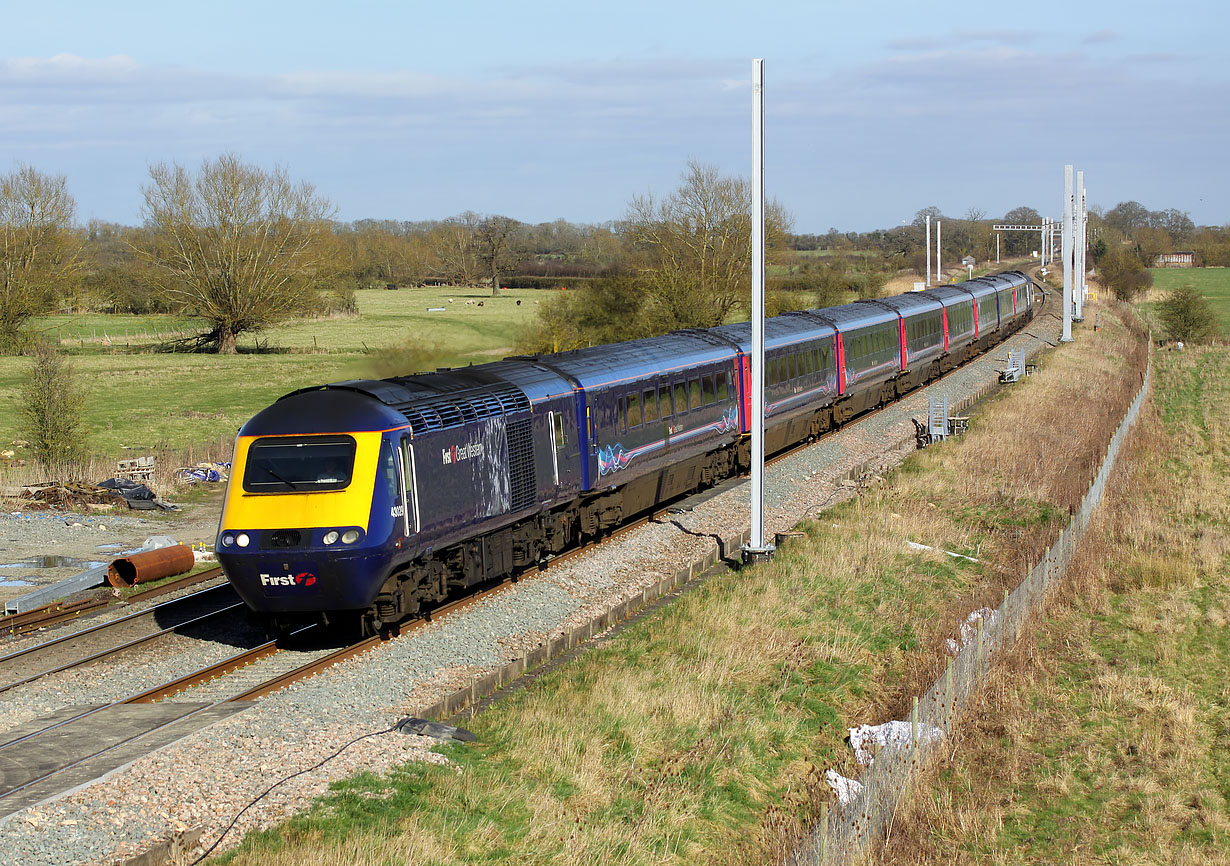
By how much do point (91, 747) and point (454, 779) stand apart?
3.39 metres

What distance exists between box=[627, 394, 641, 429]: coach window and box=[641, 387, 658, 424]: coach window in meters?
0.19

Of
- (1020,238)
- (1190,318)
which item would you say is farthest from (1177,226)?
(1190,318)

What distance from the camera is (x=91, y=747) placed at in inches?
411

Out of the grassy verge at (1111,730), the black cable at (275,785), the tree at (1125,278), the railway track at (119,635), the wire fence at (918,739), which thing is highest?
the tree at (1125,278)

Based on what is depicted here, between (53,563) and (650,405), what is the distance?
34.0 ft

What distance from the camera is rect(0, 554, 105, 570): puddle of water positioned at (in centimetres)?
1916

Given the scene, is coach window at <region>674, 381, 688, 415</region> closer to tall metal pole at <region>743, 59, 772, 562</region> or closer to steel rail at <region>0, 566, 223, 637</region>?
tall metal pole at <region>743, 59, 772, 562</region>

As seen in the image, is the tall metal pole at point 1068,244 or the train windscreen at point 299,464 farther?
the tall metal pole at point 1068,244

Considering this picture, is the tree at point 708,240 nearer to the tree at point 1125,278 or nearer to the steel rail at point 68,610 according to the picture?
the steel rail at point 68,610

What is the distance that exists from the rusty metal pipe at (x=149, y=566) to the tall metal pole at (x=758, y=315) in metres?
8.87

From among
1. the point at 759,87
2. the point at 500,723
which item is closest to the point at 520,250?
the point at 759,87

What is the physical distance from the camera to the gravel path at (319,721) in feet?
28.1

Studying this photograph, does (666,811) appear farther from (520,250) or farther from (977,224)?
(977,224)

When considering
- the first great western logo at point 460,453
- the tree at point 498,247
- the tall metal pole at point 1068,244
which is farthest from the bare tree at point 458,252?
the first great western logo at point 460,453
